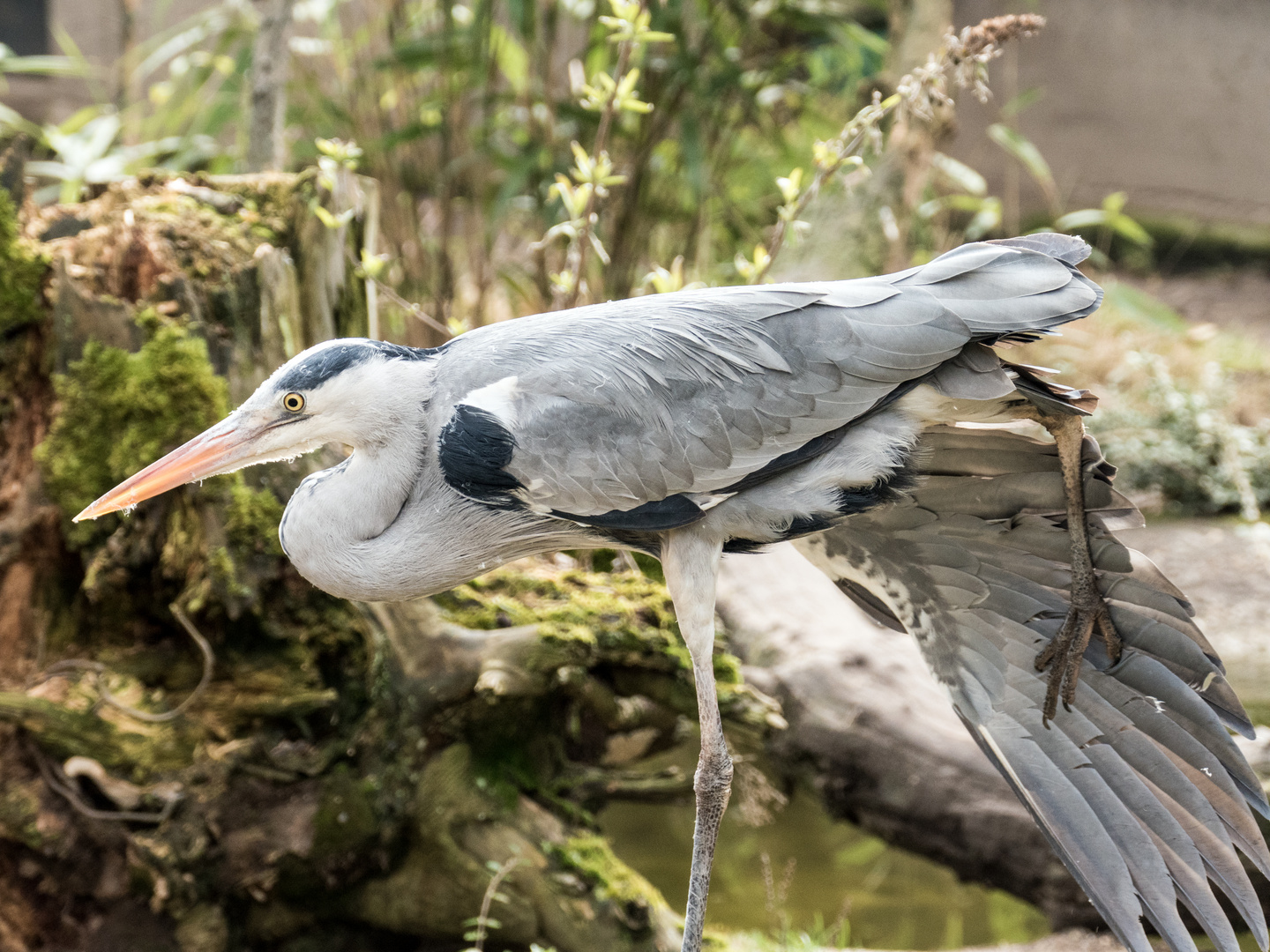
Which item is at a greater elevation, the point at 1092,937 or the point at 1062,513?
the point at 1062,513

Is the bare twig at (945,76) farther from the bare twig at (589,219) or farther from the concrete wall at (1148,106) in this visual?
the concrete wall at (1148,106)

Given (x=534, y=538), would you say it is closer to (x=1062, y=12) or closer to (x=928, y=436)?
(x=928, y=436)

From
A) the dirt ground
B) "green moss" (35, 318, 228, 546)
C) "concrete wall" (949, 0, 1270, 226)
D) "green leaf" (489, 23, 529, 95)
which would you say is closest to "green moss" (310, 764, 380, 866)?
"green moss" (35, 318, 228, 546)

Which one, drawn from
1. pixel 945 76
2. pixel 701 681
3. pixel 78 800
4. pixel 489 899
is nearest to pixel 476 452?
pixel 701 681

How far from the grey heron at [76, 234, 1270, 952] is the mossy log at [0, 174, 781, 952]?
2.28ft

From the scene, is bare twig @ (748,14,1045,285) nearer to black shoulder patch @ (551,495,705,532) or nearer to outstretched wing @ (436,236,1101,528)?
outstretched wing @ (436,236,1101,528)

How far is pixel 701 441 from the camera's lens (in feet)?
5.79

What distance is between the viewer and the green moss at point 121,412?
245 centimetres

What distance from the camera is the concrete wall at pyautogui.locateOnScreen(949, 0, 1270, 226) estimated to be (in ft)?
27.4

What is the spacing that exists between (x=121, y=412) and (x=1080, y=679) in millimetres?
2102

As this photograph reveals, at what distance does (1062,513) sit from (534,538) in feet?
3.25

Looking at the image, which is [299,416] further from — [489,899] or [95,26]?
[95,26]

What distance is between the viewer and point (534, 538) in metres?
1.90

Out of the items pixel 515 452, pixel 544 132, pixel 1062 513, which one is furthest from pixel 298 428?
pixel 544 132
